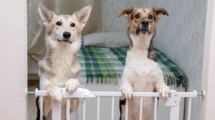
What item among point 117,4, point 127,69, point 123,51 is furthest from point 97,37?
point 127,69

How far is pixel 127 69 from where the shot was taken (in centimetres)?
170

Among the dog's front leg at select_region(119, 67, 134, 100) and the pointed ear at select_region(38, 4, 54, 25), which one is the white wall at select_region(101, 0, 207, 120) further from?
the pointed ear at select_region(38, 4, 54, 25)

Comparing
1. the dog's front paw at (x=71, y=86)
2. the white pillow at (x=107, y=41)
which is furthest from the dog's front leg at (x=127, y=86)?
the white pillow at (x=107, y=41)

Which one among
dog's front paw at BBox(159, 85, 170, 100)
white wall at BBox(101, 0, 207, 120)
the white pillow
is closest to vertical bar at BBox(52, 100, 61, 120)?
dog's front paw at BBox(159, 85, 170, 100)

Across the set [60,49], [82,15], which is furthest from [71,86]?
[82,15]

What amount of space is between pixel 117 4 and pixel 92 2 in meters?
0.50

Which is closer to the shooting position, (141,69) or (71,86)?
(71,86)

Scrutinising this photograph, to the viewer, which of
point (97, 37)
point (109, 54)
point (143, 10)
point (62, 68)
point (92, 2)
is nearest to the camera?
point (62, 68)

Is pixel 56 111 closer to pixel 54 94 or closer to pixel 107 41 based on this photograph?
pixel 54 94

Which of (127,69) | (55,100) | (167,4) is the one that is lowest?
(55,100)

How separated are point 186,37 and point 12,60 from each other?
187 cm

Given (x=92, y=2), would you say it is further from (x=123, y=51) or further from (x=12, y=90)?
(x=12, y=90)

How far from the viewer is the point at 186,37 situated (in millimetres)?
2613

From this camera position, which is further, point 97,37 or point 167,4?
point 97,37
